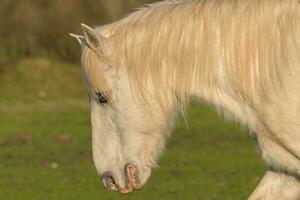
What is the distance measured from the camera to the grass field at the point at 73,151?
11685 mm

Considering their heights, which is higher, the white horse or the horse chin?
the white horse

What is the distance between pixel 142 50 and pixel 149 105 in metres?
0.41

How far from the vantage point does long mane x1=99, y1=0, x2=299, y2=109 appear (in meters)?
6.61

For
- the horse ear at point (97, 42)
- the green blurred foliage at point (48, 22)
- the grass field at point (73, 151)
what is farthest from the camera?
the green blurred foliage at point (48, 22)

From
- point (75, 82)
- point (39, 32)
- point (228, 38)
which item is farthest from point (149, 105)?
point (39, 32)

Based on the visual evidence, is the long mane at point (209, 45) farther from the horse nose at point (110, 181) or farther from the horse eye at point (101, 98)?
the horse nose at point (110, 181)

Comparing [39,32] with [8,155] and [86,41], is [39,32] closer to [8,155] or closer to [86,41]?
[8,155]

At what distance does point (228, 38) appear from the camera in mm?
6734

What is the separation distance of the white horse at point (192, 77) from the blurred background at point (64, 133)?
393 millimetres

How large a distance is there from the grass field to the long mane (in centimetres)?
416

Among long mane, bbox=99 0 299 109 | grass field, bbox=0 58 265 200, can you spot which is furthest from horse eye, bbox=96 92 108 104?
grass field, bbox=0 58 265 200

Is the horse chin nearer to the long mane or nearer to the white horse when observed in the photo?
the white horse

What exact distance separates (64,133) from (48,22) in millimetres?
7696

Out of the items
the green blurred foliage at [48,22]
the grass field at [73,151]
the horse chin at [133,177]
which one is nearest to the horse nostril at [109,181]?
the horse chin at [133,177]
